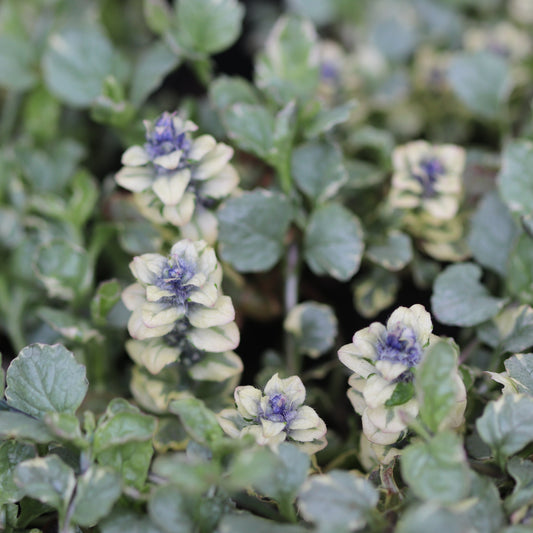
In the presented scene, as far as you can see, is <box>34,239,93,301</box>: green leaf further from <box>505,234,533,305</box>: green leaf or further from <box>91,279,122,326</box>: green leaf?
<box>505,234,533,305</box>: green leaf

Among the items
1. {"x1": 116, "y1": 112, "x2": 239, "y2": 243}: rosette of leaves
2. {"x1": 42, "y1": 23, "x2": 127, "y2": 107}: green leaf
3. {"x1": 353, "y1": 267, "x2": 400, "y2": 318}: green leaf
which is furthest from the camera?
{"x1": 42, "y1": 23, "x2": 127, "y2": 107}: green leaf

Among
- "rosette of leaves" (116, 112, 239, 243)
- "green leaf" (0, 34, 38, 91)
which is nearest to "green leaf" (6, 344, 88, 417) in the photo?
"rosette of leaves" (116, 112, 239, 243)

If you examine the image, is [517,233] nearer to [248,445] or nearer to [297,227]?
[297,227]

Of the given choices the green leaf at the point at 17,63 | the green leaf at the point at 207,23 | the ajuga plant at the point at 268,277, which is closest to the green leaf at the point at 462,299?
the ajuga plant at the point at 268,277

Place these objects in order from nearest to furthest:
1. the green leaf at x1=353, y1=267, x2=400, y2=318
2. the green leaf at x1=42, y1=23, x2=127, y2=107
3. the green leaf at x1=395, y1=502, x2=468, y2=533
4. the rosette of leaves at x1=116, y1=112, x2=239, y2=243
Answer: the green leaf at x1=395, y1=502, x2=468, y2=533, the rosette of leaves at x1=116, y1=112, x2=239, y2=243, the green leaf at x1=353, y1=267, x2=400, y2=318, the green leaf at x1=42, y1=23, x2=127, y2=107

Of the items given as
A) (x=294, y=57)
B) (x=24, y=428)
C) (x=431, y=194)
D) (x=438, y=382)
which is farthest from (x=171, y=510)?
(x=294, y=57)

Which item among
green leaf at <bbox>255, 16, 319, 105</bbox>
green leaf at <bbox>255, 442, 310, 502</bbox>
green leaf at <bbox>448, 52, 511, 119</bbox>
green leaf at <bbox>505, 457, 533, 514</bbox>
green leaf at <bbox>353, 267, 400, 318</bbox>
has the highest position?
green leaf at <bbox>255, 16, 319, 105</bbox>
